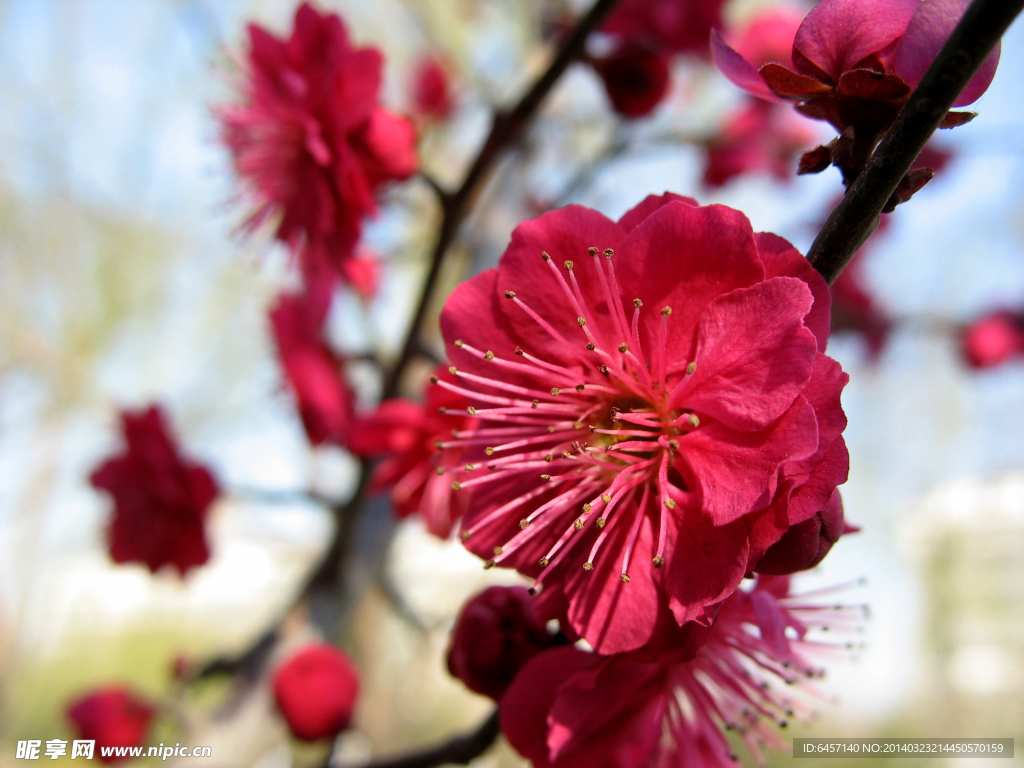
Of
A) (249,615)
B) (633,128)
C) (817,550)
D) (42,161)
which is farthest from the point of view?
(249,615)

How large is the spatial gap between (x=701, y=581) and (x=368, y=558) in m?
1.10

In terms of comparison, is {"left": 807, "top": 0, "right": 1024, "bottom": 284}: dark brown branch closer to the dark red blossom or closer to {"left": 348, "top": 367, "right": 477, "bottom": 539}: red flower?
the dark red blossom

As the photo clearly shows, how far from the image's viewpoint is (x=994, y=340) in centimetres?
245

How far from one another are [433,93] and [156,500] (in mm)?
1888

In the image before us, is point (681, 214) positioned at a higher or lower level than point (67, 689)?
higher

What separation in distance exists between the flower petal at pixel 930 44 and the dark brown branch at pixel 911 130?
0.05 metres

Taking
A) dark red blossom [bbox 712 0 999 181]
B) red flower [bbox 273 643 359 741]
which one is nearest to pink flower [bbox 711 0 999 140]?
dark red blossom [bbox 712 0 999 181]

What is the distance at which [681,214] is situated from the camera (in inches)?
21.3

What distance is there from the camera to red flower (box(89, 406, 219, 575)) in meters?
1.23

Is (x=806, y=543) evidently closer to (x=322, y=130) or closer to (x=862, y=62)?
(x=862, y=62)

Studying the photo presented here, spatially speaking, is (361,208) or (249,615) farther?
(249,615)

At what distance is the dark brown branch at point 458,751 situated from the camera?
0.71 m

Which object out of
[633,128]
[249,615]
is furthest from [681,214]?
[249,615]

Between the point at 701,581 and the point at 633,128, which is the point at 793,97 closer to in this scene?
the point at 701,581
